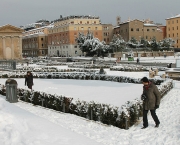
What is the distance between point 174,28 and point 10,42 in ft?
185

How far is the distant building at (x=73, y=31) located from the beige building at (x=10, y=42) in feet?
87.0

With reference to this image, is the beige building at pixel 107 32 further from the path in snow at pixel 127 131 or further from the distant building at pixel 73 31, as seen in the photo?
the path in snow at pixel 127 131

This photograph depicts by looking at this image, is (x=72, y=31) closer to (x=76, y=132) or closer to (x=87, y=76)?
(x=87, y=76)

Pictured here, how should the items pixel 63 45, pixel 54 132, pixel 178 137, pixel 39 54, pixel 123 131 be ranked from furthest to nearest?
pixel 39 54 → pixel 63 45 → pixel 123 131 → pixel 178 137 → pixel 54 132

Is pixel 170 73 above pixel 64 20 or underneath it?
underneath

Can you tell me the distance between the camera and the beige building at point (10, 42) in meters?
62.0

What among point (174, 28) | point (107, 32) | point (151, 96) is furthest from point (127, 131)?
point (174, 28)

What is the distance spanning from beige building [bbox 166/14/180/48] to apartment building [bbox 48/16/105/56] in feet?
71.3

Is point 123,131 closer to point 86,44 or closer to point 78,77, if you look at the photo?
point 78,77

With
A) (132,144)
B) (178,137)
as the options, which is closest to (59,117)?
(132,144)

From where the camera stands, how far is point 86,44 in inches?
2876

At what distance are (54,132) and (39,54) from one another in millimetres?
98083

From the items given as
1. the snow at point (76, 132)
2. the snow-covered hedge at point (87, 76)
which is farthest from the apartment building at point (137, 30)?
the snow at point (76, 132)

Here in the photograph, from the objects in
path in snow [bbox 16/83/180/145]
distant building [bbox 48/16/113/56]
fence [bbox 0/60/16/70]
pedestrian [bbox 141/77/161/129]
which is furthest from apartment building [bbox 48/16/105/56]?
pedestrian [bbox 141/77/161/129]
